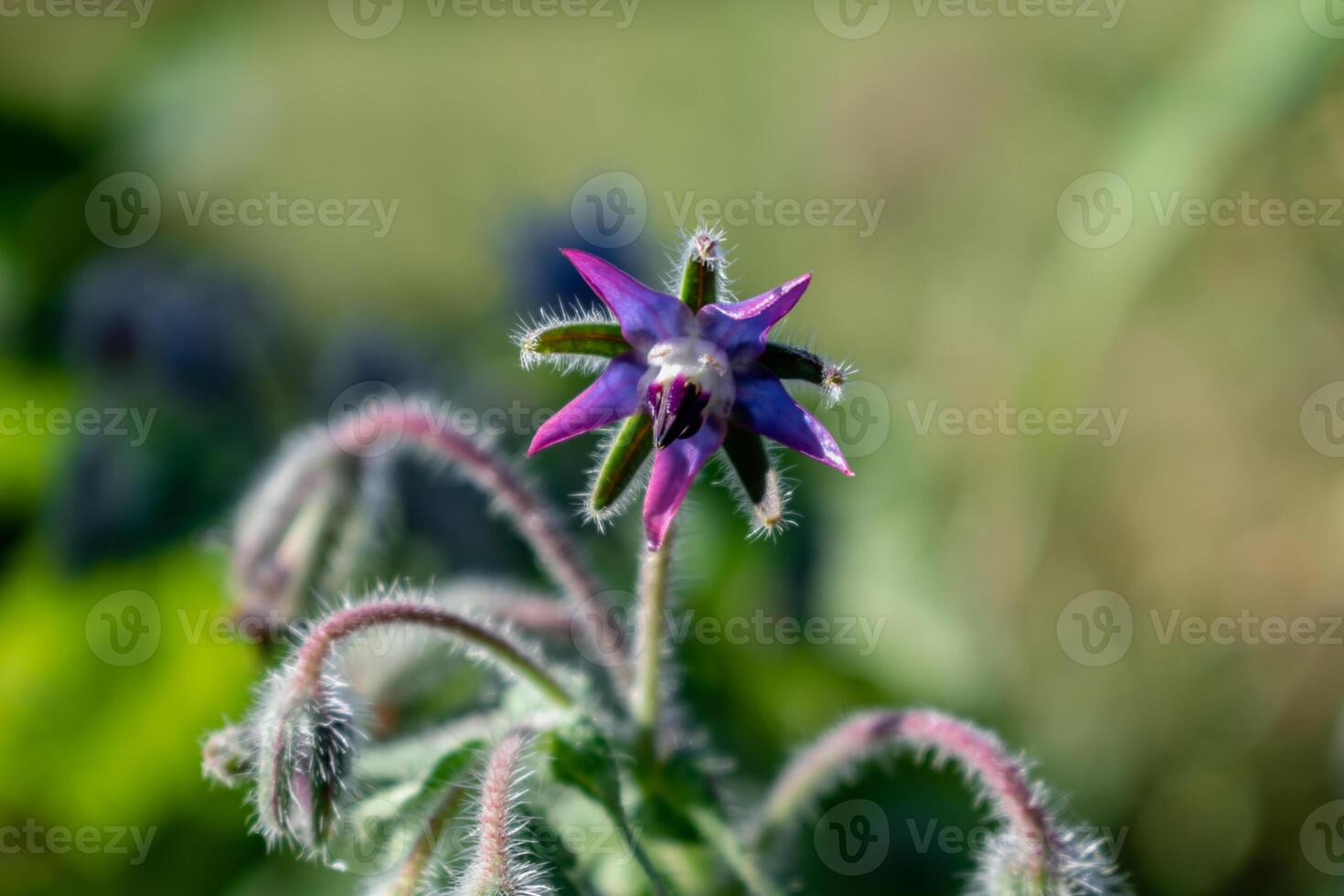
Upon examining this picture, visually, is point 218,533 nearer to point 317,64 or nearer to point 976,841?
point 976,841

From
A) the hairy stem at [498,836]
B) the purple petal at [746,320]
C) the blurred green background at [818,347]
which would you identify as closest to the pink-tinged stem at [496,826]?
the hairy stem at [498,836]

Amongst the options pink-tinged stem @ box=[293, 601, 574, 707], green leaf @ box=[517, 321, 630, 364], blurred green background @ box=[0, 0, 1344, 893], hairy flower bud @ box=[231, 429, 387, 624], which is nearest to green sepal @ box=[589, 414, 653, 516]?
green leaf @ box=[517, 321, 630, 364]

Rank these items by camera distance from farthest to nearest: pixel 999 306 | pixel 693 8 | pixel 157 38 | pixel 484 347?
pixel 693 8 < pixel 999 306 < pixel 157 38 < pixel 484 347

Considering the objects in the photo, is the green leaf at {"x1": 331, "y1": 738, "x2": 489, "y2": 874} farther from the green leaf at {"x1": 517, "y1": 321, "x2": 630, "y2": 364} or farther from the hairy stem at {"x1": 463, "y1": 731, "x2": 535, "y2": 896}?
the green leaf at {"x1": 517, "y1": 321, "x2": 630, "y2": 364}

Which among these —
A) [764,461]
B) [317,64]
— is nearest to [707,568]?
[764,461]

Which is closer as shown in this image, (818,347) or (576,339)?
(576,339)

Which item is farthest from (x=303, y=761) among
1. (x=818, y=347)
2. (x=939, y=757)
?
(x=818, y=347)

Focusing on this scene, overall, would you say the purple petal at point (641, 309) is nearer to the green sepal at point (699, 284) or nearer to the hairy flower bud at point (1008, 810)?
the green sepal at point (699, 284)

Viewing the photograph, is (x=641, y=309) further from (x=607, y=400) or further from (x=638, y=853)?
(x=638, y=853)
